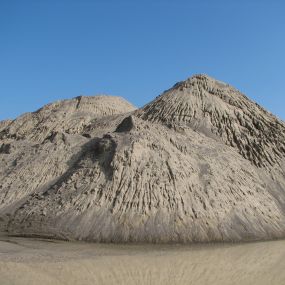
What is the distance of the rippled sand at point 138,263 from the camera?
12.1 meters

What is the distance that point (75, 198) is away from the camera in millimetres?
20484

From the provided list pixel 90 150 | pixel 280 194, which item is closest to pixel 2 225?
pixel 90 150

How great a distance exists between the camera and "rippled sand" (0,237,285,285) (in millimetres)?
12094

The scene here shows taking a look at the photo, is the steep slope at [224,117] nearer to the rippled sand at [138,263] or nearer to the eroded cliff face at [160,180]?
the eroded cliff face at [160,180]

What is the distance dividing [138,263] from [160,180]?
265 inches

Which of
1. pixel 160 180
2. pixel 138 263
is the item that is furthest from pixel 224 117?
pixel 138 263

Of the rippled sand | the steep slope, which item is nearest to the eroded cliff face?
the steep slope

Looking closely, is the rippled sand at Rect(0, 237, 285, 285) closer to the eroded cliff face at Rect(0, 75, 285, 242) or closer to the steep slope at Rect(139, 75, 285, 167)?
the eroded cliff face at Rect(0, 75, 285, 242)

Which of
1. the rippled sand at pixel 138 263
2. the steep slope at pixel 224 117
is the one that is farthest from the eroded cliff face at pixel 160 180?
the rippled sand at pixel 138 263

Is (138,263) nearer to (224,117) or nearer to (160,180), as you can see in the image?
(160,180)

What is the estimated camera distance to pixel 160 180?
2067cm

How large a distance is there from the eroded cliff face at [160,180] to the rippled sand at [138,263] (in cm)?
109

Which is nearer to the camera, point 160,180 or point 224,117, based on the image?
point 160,180

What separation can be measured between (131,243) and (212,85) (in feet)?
55.7
